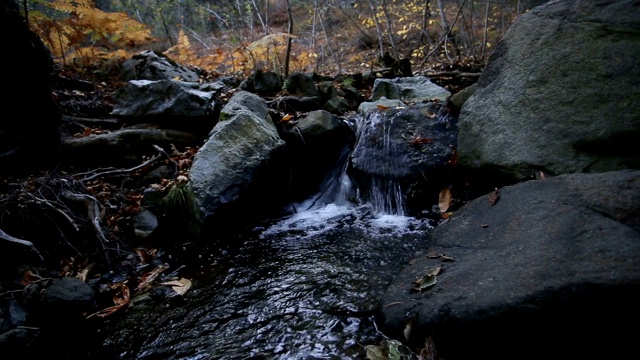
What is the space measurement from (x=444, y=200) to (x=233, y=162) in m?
2.83

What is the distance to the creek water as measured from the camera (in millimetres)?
2469

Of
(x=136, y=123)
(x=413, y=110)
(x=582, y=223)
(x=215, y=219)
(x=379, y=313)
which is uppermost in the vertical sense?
(x=136, y=123)

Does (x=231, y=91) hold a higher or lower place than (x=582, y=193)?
higher

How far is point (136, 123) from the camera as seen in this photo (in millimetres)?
5383

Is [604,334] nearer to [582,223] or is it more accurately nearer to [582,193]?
[582,223]

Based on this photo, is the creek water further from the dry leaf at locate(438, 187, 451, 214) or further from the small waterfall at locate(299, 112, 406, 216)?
the dry leaf at locate(438, 187, 451, 214)

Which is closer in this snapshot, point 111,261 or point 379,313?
point 379,313

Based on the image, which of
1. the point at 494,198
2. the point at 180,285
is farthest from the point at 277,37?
the point at 494,198

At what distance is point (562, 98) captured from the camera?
3494 mm

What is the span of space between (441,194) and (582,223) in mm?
2299

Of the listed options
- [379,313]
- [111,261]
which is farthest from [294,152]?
[379,313]

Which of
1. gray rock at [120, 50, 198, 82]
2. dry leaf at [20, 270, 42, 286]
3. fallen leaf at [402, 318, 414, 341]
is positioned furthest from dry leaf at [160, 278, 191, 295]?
gray rock at [120, 50, 198, 82]

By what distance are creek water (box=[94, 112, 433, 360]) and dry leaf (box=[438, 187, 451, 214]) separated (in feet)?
0.96

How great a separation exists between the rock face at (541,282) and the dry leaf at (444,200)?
56.1 inches
